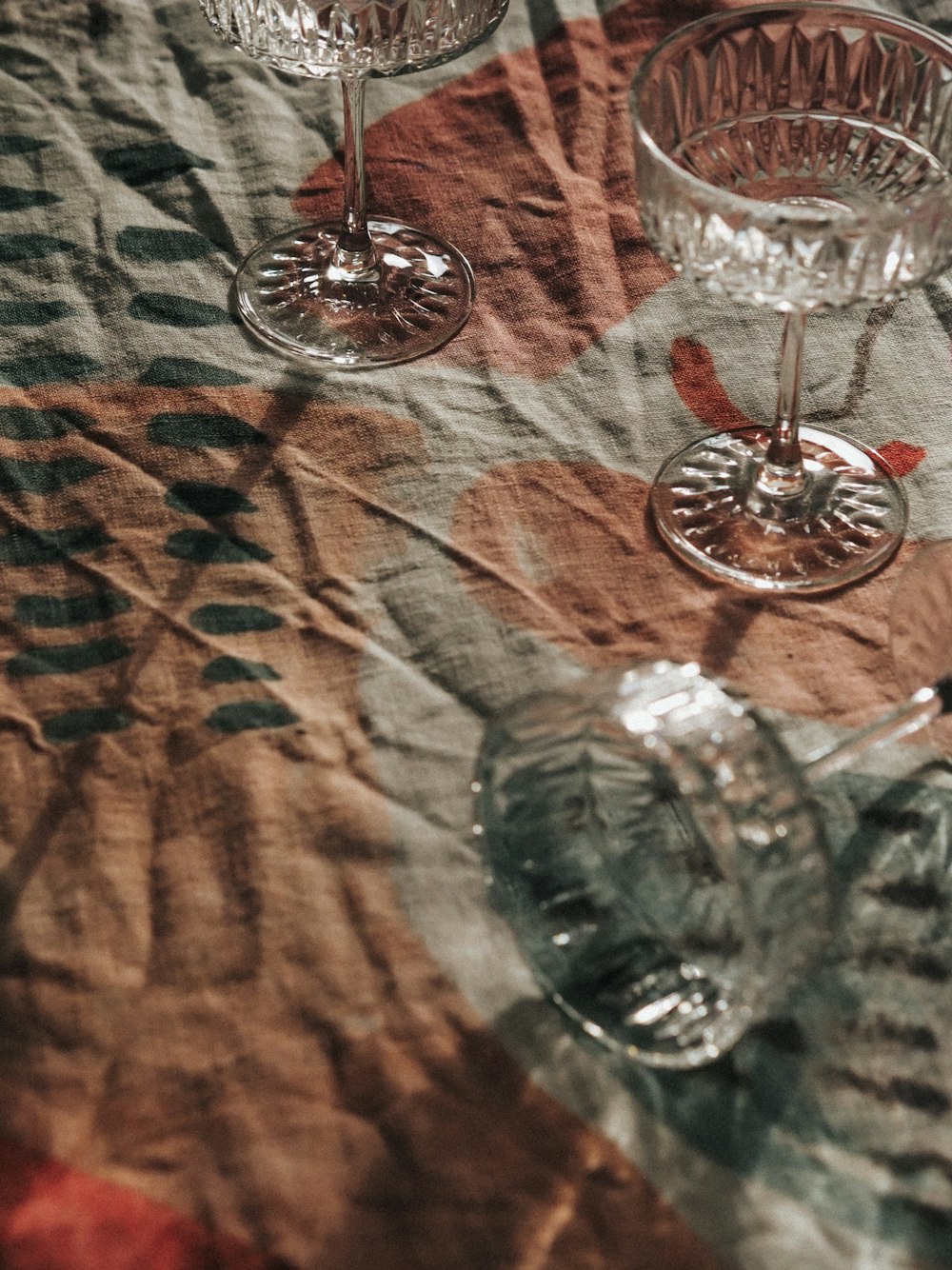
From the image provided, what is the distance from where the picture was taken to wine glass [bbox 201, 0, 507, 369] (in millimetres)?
621

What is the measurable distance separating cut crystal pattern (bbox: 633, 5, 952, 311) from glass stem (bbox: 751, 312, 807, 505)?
68 mm

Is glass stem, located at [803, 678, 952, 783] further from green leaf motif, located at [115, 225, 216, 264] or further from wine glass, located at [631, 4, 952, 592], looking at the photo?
green leaf motif, located at [115, 225, 216, 264]

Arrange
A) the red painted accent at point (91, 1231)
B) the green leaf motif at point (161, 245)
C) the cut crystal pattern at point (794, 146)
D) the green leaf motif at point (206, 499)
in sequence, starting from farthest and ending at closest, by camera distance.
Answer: the green leaf motif at point (161, 245) → the green leaf motif at point (206, 499) → the cut crystal pattern at point (794, 146) → the red painted accent at point (91, 1231)

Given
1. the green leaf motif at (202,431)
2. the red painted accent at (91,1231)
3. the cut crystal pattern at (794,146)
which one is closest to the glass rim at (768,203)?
the cut crystal pattern at (794,146)

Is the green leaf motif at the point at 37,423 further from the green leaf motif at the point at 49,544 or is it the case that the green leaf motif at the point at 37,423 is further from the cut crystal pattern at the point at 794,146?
the cut crystal pattern at the point at 794,146

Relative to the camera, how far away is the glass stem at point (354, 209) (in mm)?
678

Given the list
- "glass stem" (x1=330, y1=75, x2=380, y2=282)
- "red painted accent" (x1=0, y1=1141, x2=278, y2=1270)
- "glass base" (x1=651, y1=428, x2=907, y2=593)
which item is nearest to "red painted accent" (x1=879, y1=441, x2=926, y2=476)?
"glass base" (x1=651, y1=428, x2=907, y2=593)

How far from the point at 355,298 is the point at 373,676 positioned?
24cm

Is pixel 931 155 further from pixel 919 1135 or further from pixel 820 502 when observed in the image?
pixel 919 1135

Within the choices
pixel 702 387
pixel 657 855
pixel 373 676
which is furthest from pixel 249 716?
pixel 702 387

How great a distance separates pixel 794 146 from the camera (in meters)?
0.61

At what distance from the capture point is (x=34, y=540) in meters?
0.57

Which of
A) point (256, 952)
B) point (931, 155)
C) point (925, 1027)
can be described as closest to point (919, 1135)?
point (925, 1027)

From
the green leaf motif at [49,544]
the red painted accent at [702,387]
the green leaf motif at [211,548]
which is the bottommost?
the green leaf motif at [49,544]
